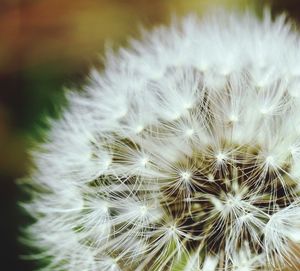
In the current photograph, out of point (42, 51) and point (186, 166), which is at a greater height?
point (42, 51)

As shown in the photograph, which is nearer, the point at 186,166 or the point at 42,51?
the point at 186,166

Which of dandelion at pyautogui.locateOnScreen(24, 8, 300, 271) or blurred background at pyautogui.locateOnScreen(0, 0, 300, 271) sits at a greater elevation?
blurred background at pyautogui.locateOnScreen(0, 0, 300, 271)

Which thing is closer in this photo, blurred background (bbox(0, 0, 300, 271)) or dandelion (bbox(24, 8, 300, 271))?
dandelion (bbox(24, 8, 300, 271))

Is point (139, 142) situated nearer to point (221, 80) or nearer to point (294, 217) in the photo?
point (221, 80)

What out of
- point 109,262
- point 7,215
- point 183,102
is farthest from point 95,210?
point 7,215
